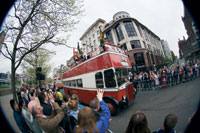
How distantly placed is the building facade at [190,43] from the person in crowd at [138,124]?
424mm

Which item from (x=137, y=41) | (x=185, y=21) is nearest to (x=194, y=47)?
(x=185, y=21)

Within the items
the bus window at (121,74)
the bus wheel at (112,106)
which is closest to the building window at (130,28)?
the bus window at (121,74)

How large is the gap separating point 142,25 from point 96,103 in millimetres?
584

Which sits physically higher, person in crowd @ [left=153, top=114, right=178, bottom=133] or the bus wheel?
the bus wheel

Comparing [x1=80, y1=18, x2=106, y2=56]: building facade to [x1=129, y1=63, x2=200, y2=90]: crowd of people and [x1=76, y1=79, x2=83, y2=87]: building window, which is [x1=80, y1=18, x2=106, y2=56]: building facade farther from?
[x1=129, y1=63, x2=200, y2=90]: crowd of people

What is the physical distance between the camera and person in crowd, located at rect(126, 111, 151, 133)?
1.29 metres

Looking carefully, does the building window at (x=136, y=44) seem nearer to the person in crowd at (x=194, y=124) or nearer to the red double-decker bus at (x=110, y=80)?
the red double-decker bus at (x=110, y=80)

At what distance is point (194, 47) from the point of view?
3.44ft

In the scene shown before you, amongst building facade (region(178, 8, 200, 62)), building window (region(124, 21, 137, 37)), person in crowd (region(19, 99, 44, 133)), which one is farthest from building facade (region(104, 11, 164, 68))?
person in crowd (region(19, 99, 44, 133))

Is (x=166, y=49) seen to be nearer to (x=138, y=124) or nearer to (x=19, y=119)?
(x=138, y=124)

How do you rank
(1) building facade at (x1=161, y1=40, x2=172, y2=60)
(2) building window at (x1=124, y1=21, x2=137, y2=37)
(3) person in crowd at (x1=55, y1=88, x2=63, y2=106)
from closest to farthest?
(1) building facade at (x1=161, y1=40, x2=172, y2=60), (2) building window at (x1=124, y1=21, x2=137, y2=37), (3) person in crowd at (x1=55, y1=88, x2=63, y2=106)

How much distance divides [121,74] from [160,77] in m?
0.25

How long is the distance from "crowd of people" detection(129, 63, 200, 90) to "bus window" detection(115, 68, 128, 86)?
6 cm

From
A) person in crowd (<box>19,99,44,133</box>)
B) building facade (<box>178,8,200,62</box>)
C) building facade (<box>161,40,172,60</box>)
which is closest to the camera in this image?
building facade (<box>178,8,200,62</box>)
